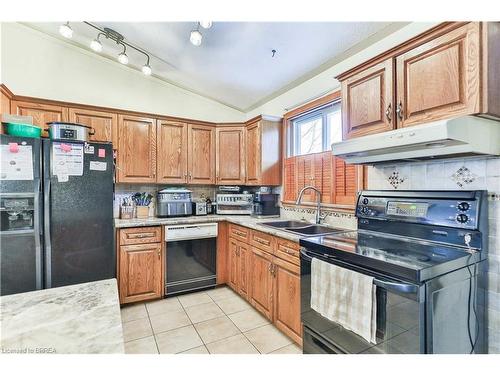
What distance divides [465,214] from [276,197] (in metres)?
2.01

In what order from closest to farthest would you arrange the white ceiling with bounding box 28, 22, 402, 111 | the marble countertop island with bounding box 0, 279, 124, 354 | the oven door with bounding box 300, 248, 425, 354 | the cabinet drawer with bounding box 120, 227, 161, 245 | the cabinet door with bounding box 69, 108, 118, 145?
the marble countertop island with bounding box 0, 279, 124, 354 < the oven door with bounding box 300, 248, 425, 354 < the white ceiling with bounding box 28, 22, 402, 111 < the cabinet drawer with bounding box 120, 227, 161, 245 < the cabinet door with bounding box 69, 108, 118, 145

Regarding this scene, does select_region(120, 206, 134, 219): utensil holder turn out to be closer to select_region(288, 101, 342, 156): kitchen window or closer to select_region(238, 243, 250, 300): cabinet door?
select_region(238, 243, 250, 300): cabinet door

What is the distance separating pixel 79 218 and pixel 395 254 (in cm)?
241

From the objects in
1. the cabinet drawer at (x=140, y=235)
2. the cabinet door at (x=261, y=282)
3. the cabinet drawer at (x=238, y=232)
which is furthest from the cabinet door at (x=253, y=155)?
the cabinet drawer at (x=140, y=235)

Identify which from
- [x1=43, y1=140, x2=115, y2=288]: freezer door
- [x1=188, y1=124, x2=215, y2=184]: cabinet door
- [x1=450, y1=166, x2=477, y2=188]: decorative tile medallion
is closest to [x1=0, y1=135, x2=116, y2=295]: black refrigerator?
[x1=43, y1=140, x2=115, y2=288]: freezer door

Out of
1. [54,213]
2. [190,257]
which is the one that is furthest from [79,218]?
[190,257]

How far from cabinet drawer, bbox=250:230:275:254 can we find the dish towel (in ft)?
2.08

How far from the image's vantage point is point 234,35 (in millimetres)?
2170

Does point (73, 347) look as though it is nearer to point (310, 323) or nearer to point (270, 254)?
point (310, 323)

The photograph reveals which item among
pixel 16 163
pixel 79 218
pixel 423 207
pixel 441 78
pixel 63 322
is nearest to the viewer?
pixel 63 322

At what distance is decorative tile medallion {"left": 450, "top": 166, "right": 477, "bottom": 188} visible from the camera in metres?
1.39

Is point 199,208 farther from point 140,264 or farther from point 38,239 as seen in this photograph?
point 38,239

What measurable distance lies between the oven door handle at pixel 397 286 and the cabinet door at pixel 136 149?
2651 mm

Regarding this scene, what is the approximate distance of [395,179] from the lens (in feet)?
5.87
